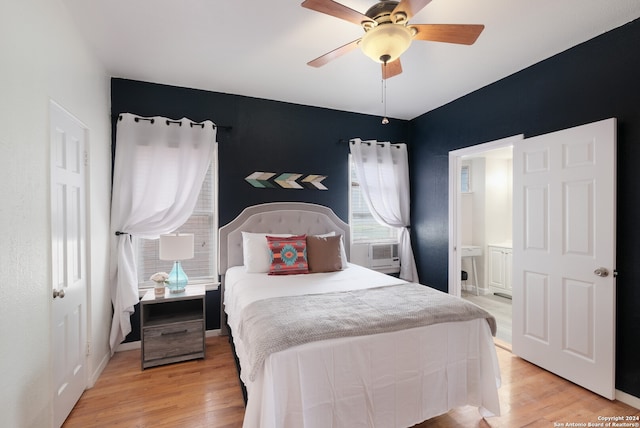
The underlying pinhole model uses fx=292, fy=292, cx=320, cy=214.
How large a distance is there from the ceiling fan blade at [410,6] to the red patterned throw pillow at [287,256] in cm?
213

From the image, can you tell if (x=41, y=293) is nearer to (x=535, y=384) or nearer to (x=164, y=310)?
(x=164, y=310)

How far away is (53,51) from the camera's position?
1804 millimetres

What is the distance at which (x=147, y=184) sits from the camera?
3033mm

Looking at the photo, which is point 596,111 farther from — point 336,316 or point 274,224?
point 274,224

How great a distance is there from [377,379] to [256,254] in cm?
174

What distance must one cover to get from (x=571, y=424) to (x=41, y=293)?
11.1ft

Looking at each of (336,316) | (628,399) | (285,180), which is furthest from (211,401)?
(628,399)

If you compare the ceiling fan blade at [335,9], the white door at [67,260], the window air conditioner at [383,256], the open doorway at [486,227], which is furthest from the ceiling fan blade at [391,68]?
the open doorway at [486,227]

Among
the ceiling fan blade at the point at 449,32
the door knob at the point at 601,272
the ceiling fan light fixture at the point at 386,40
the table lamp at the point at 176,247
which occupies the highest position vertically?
the ceiling fan blade at the point at 449,32

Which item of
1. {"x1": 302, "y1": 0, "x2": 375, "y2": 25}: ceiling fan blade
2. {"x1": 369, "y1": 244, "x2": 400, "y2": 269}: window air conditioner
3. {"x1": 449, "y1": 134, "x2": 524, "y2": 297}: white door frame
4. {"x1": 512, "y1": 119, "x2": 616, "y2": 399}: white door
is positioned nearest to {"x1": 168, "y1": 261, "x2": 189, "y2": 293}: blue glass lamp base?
{"x1": 369, "y1": 244, "x2": 400, "y2": 269}: window air conditioner

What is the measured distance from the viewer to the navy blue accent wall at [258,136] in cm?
315

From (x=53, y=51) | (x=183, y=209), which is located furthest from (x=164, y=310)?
(x=53, y=51)

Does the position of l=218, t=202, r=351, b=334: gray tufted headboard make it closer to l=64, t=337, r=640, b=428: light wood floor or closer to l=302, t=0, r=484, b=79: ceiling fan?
l=64, t=337, r=640, b=428: light wood floor

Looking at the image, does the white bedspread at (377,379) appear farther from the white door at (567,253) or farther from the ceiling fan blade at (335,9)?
the ceiling fan blade at (335,9)
